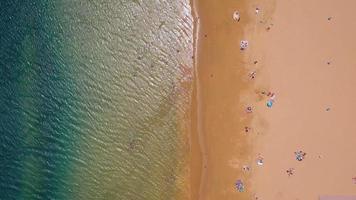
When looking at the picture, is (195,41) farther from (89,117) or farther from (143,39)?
(89,117)

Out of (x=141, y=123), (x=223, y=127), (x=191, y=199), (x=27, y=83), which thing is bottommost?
(x=191, y=199)

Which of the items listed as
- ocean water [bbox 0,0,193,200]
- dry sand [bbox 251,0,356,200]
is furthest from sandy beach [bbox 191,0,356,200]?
ocean water [bbox 0,0,193,200]

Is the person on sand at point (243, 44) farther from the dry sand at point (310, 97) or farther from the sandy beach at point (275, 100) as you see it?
the dry sand at point (310, 97)

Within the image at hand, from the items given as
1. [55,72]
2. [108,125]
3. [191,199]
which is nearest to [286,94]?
[191,199]

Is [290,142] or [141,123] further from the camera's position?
[141,123]

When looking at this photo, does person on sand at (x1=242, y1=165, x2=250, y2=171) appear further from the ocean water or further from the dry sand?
the ocean water

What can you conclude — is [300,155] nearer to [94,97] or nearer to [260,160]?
[260,160]
